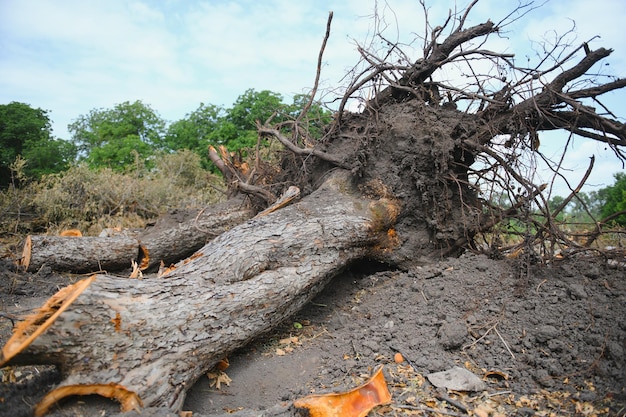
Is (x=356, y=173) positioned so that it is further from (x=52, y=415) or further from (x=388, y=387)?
(x=52, y=415)

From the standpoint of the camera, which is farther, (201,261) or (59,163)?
(59,163)

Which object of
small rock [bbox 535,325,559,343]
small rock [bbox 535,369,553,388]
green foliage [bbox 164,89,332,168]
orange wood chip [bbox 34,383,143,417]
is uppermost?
green foliage [bbox 164,89,332,168]

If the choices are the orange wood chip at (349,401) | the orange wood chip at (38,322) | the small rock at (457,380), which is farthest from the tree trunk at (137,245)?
the small rock at (457,380)

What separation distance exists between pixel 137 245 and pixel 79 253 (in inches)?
26.6

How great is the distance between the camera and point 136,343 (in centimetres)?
246

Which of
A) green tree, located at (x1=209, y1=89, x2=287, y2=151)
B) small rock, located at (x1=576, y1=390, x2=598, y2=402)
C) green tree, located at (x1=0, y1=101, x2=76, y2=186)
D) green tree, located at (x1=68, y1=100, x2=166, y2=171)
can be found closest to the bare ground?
small rock, located at (x1=576, y1=390, x2=598, y2=402)

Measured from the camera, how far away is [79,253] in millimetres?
5266

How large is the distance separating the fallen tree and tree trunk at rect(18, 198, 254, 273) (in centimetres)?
67

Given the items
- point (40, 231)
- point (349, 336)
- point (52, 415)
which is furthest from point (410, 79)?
point (40, 231)

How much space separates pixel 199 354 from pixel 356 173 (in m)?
2.54

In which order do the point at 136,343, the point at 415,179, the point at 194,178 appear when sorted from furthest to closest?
the point at 194,178 → the point at 415,179 → the point at 136,343

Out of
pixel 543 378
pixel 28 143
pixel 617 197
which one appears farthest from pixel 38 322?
pixel 617 197

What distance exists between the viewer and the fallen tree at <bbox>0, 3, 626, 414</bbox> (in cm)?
235

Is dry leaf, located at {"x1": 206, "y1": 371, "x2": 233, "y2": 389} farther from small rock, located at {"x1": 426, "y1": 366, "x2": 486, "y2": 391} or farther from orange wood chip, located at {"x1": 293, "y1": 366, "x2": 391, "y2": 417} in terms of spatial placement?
small rock, located at {"x1": 426, "y1": 366, "x2": 486, "y2": 391}
